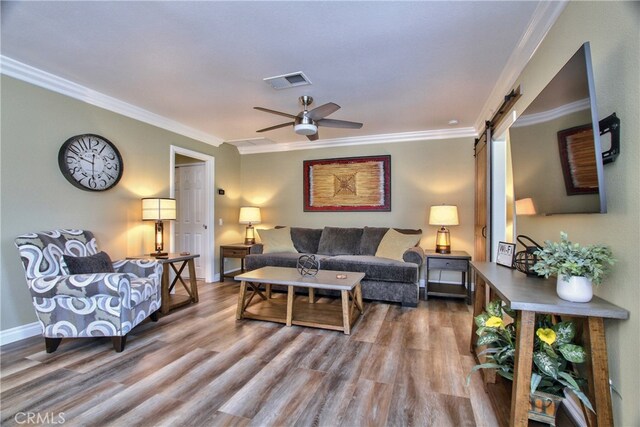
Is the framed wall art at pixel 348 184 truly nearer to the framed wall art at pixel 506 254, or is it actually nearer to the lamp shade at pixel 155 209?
the lamp shade at pixel 155 209

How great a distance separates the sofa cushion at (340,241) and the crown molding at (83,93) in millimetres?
2612

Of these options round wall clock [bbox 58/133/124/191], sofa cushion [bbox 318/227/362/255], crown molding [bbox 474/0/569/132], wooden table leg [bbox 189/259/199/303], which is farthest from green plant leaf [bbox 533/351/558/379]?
round wall clock [bbox 58/133/124/191]

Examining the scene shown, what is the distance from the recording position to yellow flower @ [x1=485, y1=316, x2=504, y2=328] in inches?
68.1

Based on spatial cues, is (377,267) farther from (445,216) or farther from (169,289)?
(169,289)

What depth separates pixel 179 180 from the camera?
5.22 m

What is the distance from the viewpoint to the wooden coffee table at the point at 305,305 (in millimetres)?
2836

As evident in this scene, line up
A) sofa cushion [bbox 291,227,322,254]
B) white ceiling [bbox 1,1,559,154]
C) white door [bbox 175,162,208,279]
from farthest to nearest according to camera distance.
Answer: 1. white door [bbox 175,162,208,279]
2. sofa cushion [bbox 291,227,322,254]
3. white ceiling [bbox 1,1,559,154]

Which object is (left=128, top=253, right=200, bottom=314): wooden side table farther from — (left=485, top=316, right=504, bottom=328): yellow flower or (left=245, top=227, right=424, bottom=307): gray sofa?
(left=485, top=316, right=504, bottom=328): yellow flower

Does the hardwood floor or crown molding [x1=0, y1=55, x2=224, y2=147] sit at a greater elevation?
crown molding [x1=0, y1=55, x2=224, y2=147]

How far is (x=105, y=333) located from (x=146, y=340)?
35 cm

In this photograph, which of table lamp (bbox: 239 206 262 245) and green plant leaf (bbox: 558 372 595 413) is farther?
table lamp (bbox: 239 206 262 245)

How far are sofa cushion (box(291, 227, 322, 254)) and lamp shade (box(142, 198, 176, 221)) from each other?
1.91 m

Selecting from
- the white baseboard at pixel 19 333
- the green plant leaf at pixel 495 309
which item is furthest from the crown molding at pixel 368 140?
the white baseboard at pixel 19 333

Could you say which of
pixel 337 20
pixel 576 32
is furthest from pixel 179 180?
pixel 576 32
